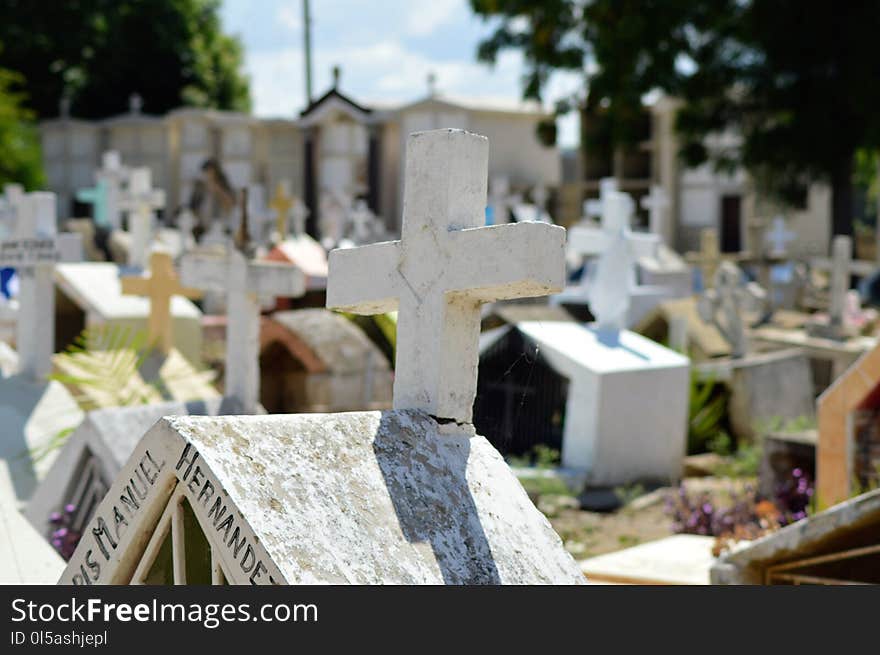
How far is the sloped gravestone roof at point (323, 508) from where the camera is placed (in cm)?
212

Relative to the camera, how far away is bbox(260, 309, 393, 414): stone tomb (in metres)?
8.79

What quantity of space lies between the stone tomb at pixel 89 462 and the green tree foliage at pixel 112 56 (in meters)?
30.0

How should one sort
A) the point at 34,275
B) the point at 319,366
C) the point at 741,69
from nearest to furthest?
1. the point at 34,275
2. the point at 319,366
3. the point at 741,69

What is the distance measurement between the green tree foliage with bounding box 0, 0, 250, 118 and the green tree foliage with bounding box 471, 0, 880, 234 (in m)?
13.6

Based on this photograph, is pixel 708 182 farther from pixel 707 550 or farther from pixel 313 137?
pixel 707 550

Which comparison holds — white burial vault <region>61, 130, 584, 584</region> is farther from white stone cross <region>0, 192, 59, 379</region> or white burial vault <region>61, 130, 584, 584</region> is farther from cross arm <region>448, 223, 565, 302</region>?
white stone cross <region>0, 192, 59, 379</region>

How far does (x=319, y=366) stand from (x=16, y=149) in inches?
788

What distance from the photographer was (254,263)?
21.6 feet

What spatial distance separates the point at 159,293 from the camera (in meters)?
8.35

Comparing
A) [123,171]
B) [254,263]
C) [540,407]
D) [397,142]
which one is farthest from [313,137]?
[254,263]

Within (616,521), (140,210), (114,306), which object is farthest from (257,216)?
(616,521)

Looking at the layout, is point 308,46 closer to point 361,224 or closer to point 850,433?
point 361,224

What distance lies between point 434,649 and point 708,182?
1052 inches

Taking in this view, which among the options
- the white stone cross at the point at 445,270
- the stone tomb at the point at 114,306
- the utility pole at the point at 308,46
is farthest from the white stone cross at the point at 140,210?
the utility pole at the point at 308,46
